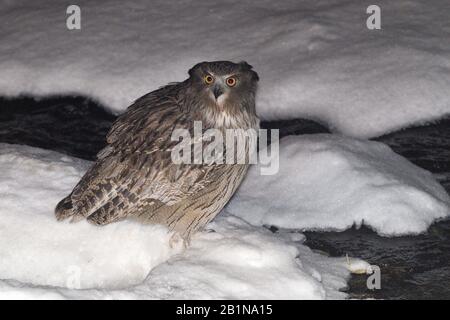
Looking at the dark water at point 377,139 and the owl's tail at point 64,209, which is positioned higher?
the owl's tail at point 64,209

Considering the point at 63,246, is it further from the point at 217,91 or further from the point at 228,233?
the point at 217,91

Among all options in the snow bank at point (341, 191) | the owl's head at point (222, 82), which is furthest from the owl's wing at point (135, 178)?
the snow bank at point (341, 191)

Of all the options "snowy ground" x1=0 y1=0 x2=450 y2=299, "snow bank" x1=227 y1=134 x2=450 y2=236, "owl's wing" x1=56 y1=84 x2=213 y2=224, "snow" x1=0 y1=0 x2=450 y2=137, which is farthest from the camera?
"snow" x1=0 y1=0 x2=450 y2=137

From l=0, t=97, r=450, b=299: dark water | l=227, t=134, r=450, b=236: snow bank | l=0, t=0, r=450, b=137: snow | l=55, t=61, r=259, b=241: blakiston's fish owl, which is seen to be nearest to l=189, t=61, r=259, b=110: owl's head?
l=55, t=61, r=259, b=241: blakiston's fish owl

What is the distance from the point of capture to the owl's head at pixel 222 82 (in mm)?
4715

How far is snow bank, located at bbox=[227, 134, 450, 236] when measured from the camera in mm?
5176

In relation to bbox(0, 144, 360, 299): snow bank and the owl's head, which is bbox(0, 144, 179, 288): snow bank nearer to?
bbox(0, 144, 360, 299): snow bank

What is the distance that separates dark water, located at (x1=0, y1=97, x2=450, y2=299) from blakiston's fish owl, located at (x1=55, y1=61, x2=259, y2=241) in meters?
0.77

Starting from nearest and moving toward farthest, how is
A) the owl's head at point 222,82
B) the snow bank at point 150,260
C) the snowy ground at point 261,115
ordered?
the snow bank at point 150,260
the snowy ground at point 261,115
the owl's head at point 222,82

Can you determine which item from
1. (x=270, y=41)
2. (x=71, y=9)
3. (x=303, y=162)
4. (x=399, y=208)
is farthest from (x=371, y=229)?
(x=71, y=9)

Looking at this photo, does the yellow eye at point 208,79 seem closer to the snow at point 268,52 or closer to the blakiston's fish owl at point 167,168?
the blakiston's fish owl at point 167,168

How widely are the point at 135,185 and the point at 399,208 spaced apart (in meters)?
1.66

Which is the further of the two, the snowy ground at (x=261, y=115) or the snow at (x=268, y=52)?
the snow at (x=268, y=52)

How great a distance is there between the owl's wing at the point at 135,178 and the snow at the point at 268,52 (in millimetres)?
1998
